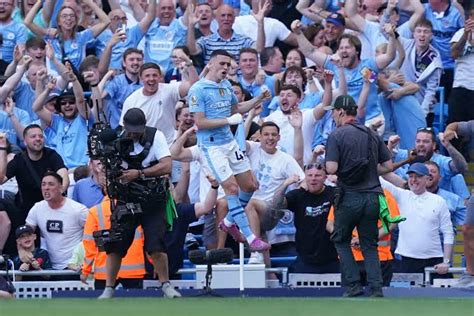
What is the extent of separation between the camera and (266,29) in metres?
21.8

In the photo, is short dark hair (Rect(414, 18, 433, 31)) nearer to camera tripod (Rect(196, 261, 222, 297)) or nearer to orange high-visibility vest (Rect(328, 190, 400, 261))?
orange high-visibility vest (Rect(328, 190, 400, 261))

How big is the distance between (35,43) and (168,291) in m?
6.41

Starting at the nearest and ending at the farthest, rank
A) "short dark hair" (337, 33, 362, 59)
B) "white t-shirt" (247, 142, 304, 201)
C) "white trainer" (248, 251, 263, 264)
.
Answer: "white trainer" (248, 251, 263, 264) < "white t-shirt" (247, 142, 304, 201) < "short dark hair" (337, 33, 362, 59)

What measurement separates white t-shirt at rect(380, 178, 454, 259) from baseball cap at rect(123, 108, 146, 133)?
3624 millimetres

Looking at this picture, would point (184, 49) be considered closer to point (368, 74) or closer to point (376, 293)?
point (368, 74)

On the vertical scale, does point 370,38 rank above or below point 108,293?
above

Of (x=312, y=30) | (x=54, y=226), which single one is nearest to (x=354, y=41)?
(x=312, y=30)

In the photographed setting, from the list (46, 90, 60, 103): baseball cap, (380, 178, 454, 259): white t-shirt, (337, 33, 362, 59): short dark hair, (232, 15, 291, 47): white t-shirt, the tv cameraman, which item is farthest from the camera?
(232, 15, 291, 47): white t-shirt

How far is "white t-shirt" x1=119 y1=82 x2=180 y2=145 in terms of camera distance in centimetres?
1925

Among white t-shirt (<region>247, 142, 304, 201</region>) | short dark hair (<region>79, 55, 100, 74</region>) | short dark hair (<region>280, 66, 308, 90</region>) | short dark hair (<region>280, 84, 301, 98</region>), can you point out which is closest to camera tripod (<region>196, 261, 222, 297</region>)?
white t-shirt (<region>247, 142, 304, 201</region>)

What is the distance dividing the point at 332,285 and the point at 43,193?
3.57 m

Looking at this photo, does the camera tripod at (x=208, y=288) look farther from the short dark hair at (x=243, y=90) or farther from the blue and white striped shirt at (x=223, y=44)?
the blue and white striped shirt at (x=223, y=44)

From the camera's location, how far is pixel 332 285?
16.8 meters

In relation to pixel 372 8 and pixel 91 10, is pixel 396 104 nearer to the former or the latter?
pixel 372 8
